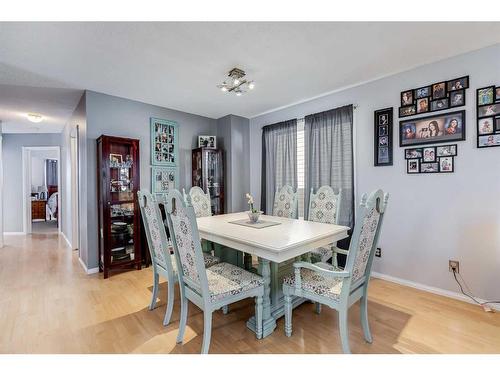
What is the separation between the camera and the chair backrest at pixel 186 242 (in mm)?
1512

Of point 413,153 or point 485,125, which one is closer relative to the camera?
point 485,125

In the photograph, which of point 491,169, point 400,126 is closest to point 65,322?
point 400,126

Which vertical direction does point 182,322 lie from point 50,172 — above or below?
below

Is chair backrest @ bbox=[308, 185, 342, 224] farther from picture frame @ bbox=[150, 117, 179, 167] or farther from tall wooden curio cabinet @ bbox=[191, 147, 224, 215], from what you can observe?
picture frame @ bbox=[150, 117, 179, 167]

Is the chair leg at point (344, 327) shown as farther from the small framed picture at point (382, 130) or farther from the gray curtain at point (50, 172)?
the gray curtain at point (50, 172)

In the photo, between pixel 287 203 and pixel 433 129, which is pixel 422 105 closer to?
pixel 433 129

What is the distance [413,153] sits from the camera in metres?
2.72

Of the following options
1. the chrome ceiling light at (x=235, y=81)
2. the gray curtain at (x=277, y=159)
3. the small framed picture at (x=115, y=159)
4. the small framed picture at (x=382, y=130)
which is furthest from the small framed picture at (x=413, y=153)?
the small framed picture at (x=115, y=159)

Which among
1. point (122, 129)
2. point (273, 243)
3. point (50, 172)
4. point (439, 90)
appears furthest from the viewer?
point (50, 172)

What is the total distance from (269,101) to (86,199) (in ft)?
9.62

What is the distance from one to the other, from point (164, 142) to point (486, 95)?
3.94 meters

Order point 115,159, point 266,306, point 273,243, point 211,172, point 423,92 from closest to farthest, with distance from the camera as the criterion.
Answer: point 273,243 → point 266,306 → point 423,92 → point 115,159 → point 211,172

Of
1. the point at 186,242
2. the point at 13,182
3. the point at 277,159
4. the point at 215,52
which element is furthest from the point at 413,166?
the point at 13,182

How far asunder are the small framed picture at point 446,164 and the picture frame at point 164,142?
355 centimetres
